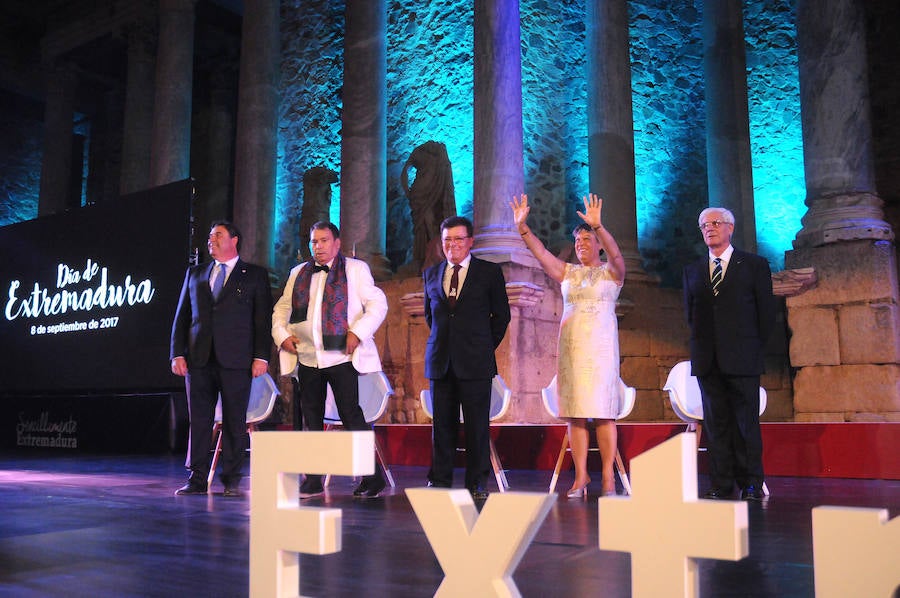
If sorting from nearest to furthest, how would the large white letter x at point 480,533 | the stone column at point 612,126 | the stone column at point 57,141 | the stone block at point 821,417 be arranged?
1. the large white letter x at point 480,533
2. the stone block at point 821,417
3. the stone column at point 612,126
4. the stone column at point 57,141

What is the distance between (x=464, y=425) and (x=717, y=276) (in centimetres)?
168

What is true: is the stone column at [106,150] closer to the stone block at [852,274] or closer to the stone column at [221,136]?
the stone column at [221,136]

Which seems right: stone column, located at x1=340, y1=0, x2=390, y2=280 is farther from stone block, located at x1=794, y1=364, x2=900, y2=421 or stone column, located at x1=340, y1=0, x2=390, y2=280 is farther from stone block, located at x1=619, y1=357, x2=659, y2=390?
stone block, located at x1=794, y1=364, x2=900, y2=421

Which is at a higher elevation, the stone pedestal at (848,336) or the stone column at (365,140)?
the stone column at (365,140)

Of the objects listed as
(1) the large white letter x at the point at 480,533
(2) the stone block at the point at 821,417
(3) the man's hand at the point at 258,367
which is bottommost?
(1) the large white letter x at the point at 480,533

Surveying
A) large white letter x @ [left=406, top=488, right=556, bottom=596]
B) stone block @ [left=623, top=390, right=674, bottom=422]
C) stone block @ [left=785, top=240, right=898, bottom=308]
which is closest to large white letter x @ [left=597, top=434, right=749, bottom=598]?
large white letter x @ [left=406, top=488, right=556, bottom=596]

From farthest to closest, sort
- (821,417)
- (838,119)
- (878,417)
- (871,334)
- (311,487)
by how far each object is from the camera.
→ (838,119) → (821,417) → (871,334) → (878,417) → (311,487)

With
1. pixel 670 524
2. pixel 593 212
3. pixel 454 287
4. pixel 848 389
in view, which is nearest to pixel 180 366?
pixel 454 287

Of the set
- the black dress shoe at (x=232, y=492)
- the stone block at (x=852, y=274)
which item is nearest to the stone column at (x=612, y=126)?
the stone block at (x=852, y=274)

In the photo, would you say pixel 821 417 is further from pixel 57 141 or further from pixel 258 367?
pixel 57 141

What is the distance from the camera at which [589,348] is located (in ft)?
15.1

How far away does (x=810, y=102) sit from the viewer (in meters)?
7.87

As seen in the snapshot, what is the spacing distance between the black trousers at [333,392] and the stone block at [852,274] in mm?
4675

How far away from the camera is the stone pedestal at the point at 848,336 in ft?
23.1
